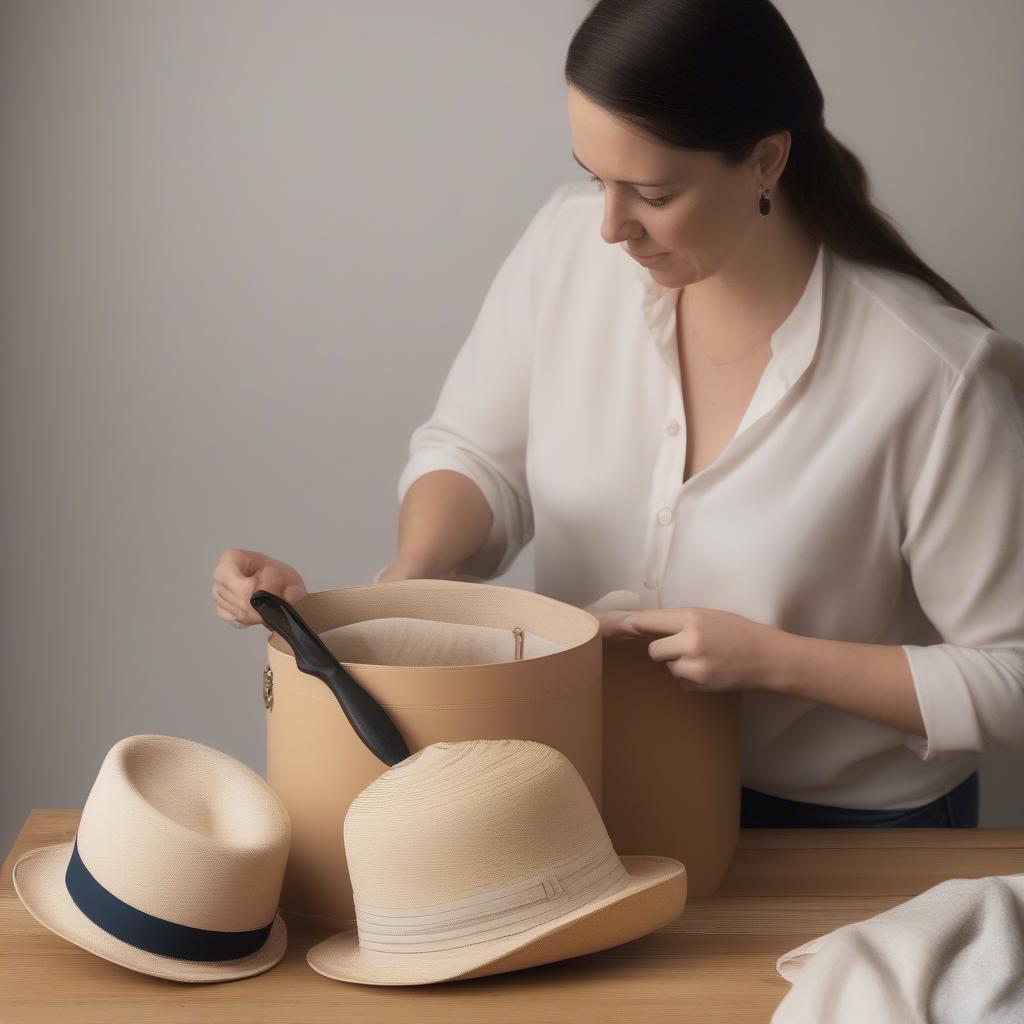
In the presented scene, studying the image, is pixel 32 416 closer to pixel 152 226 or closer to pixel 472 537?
pixel 152 226

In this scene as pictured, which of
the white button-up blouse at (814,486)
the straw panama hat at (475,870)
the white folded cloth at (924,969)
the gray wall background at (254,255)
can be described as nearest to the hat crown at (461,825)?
the straw panama hat at (475,870)

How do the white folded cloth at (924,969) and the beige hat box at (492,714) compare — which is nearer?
the white folded cloth at (924,969)

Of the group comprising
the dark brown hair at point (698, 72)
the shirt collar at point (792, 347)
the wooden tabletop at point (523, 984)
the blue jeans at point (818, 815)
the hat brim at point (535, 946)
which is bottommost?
the blue jeans at point (818, 815)

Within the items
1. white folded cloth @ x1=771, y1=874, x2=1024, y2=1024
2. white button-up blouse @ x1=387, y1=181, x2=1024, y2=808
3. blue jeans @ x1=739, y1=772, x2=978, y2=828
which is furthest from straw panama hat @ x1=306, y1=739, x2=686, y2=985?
blue jeans @ x1=739, y1=772, x2=978, y2=828

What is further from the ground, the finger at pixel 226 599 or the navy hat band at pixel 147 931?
the finger at pixel 226 599

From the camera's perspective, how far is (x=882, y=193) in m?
1.76

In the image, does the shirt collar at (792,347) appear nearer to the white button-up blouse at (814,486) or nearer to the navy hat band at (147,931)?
the white button-up blouse at (814,486)

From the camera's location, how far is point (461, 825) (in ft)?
2.48

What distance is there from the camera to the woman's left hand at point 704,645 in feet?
3.33

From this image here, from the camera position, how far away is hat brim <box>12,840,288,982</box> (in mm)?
786

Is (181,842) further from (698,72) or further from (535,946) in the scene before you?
(698,72)

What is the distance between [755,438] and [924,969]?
1.86 feet

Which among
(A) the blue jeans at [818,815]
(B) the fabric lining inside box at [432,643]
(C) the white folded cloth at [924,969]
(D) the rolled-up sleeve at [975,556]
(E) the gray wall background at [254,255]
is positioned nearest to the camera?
(C) the white folded cloth at [924,969]

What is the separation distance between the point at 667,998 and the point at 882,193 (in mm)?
1246
